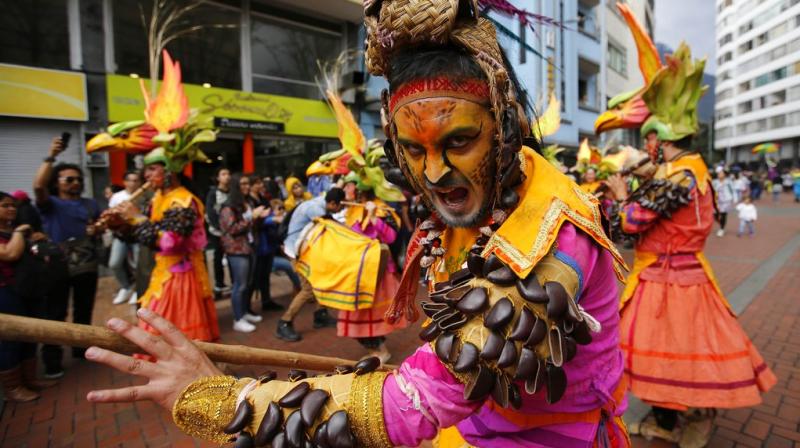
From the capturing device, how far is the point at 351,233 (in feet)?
16.2

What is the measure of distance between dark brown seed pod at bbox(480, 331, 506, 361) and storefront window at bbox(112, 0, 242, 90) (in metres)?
11.6

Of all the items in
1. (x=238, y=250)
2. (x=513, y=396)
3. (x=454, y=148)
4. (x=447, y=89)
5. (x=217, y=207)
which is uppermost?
(x=447, y=89)

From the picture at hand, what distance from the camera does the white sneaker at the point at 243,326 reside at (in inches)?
228

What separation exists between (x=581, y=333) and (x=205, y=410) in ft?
3.15

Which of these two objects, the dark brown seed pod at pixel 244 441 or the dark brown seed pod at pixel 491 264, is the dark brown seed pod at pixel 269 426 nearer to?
the dark brown seed pod at pixel 244 441

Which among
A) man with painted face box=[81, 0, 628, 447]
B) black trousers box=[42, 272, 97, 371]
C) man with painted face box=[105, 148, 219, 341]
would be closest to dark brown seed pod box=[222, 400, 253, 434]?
man with painted face box=[81, 0, 628, 447]

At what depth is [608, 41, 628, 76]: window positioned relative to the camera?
2633 cm

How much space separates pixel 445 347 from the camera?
98 cm

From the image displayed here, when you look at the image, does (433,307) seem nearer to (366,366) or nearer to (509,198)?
(366,366)

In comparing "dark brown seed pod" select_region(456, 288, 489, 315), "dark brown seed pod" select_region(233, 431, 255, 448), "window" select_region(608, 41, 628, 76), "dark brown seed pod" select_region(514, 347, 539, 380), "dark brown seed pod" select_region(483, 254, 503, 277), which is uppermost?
"window" select_region(608, 41, 628, 76)

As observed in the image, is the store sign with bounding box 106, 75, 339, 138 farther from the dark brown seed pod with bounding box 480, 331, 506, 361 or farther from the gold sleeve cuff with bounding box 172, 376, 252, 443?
the dark brown seed pod with bounding box 480, 331, 506, 361

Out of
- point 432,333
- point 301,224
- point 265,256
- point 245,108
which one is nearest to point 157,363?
point 432,333

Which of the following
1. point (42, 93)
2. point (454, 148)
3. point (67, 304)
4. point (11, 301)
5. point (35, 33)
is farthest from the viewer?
point (35, 33)

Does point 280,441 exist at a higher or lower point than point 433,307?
lower
